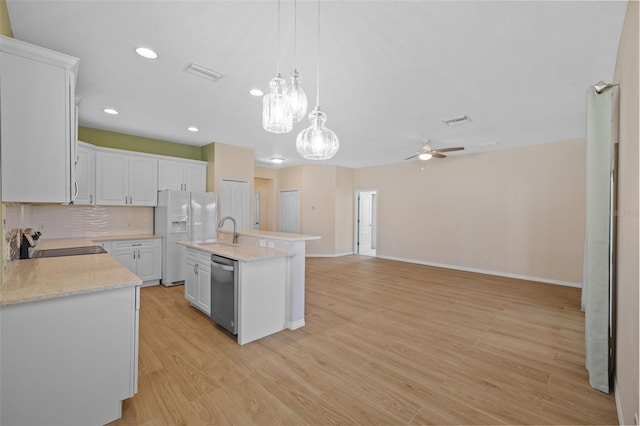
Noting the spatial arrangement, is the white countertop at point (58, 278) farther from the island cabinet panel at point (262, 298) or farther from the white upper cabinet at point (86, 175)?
the white upper cabinet at point (86, 175)

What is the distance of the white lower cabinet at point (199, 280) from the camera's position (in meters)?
3.39

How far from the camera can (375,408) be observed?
6.34 feet

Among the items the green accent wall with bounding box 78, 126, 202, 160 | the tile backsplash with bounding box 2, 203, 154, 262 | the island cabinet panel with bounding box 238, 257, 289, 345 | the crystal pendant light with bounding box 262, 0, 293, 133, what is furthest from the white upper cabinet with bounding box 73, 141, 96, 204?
the crystal pendant light with bounding box 262, 0, 293, 133

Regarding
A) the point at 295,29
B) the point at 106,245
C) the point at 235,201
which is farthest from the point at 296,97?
the point at 235,201

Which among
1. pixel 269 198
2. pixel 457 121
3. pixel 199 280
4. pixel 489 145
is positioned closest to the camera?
pixel 199 280

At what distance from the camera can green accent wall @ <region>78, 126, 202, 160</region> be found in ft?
15.4

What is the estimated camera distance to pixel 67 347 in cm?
163

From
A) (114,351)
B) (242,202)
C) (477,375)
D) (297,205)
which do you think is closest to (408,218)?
(297,205)

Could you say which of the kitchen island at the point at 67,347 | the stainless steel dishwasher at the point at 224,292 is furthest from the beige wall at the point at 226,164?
the kitchen island at the point at 67,347

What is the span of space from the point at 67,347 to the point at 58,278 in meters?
0.54

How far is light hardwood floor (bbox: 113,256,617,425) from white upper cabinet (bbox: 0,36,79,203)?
1.66 m

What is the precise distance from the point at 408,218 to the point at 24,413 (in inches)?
289

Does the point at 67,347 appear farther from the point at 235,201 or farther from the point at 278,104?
the point at 235,201

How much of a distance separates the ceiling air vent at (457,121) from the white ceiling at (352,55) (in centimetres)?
14
